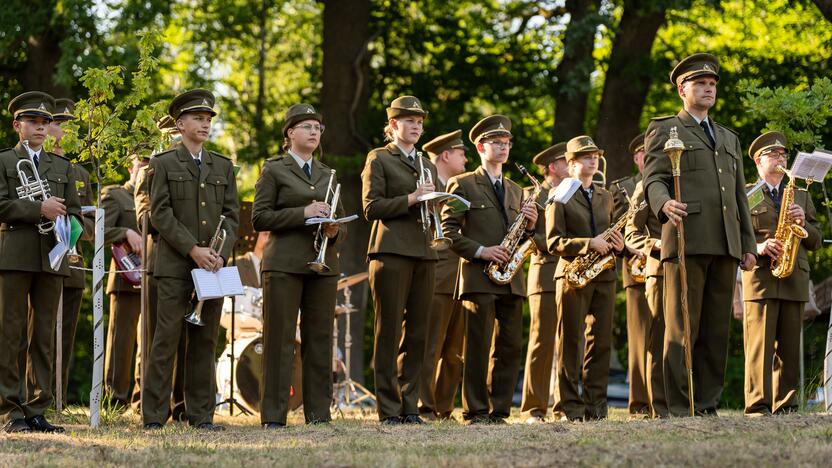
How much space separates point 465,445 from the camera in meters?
8.03

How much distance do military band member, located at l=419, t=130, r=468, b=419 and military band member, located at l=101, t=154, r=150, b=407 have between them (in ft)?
9.29

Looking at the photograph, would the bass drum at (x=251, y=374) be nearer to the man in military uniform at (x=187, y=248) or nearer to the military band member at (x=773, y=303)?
the man in military uniform at (x=187, y=248)

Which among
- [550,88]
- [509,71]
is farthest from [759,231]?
[509,71]

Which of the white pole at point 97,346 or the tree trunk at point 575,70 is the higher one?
the tree trunk at point 575,70

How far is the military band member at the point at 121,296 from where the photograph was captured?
12133mm

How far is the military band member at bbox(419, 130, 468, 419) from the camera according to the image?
38.5ft

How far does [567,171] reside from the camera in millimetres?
12539

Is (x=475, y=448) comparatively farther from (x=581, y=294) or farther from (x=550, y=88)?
(x=550, y=88)

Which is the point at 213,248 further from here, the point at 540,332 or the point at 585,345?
the point at 585,345

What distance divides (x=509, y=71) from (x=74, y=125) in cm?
1296

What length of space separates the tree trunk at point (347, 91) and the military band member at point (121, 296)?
7.94 m

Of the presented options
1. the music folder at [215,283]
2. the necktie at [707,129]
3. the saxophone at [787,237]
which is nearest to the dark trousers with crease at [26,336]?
the music folder at [215,283]

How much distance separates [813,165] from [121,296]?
6.43m

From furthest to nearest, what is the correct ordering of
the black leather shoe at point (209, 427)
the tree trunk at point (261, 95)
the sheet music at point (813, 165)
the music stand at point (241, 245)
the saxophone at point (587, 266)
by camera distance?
1. the tree trunk at point (261, 95)
2. the music stand at point (241, 245)
3. the saxophone at point (587, 266)
4. the sheet music at point (813, 165)
5. the black leather shoe at point (209, 427)
